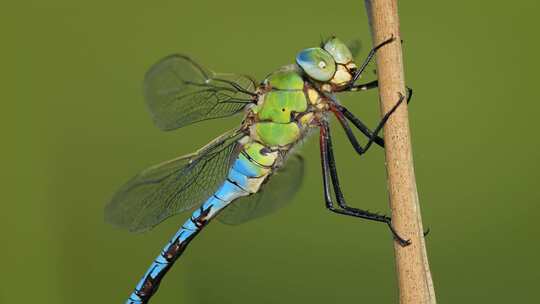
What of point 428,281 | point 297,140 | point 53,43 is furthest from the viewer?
point 53,43

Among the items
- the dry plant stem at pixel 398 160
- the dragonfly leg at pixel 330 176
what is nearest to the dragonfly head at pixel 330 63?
the dragonfly leg at pixel 330 176

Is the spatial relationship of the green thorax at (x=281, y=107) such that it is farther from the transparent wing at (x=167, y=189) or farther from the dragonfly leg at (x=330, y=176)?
the transparent wing at (x=167, y=189)

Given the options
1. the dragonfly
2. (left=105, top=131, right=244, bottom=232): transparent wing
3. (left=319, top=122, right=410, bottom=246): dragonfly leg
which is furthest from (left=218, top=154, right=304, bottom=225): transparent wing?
(left=319, top=122, right=410, bottom=246): dragonfly leg

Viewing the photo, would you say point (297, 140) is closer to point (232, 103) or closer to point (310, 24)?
point (232, 103)

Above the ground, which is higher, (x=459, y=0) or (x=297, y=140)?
(x=459, y=0)

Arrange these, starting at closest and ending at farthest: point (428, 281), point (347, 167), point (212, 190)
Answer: point (428, 281) < point (212, 190) < point (347, 167)

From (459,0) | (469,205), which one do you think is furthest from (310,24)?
(469,205)

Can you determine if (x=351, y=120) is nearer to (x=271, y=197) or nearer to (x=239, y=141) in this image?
(x=239, y=141)

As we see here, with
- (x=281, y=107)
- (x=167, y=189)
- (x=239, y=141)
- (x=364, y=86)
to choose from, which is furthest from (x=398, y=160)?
(x=167, y=189)
